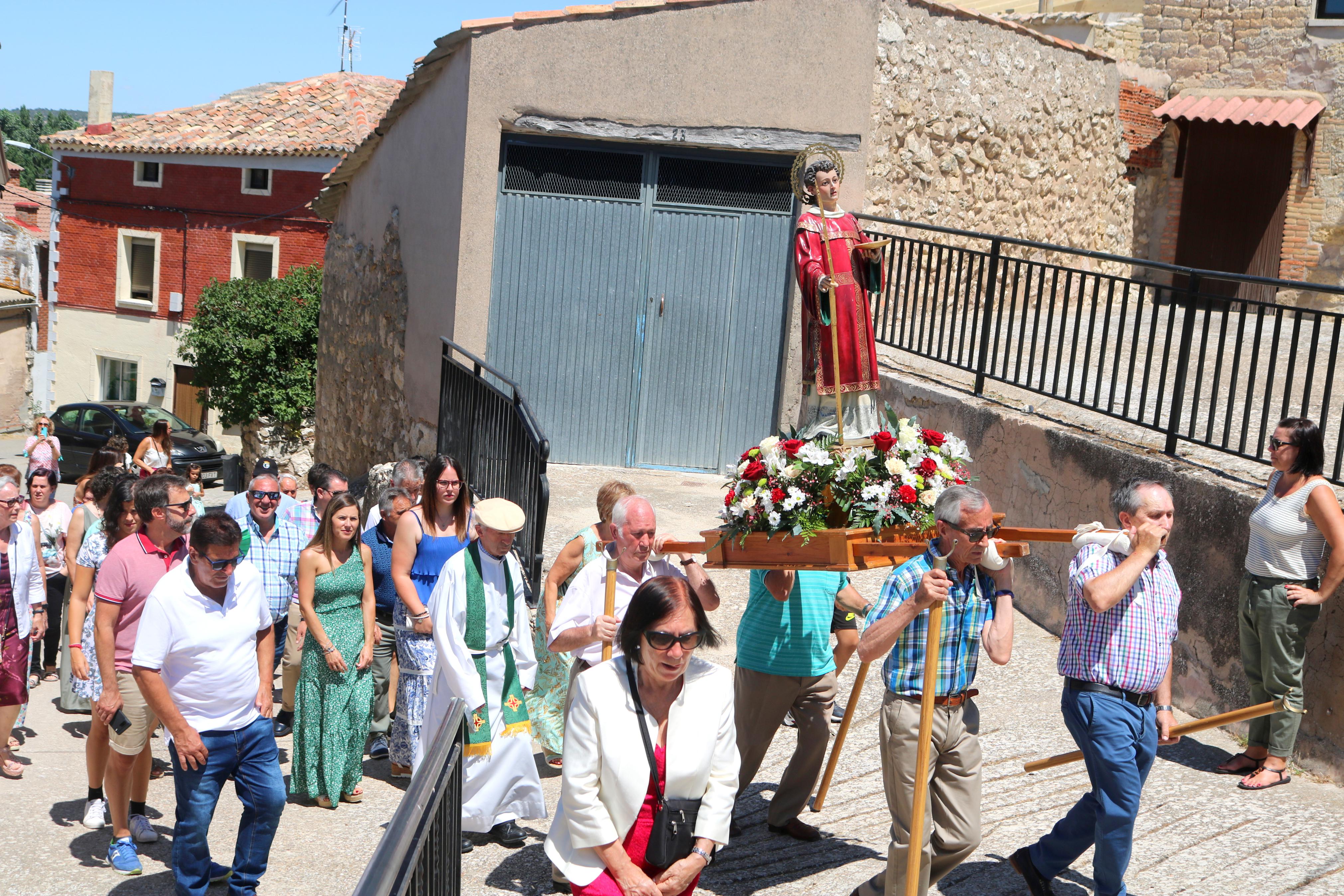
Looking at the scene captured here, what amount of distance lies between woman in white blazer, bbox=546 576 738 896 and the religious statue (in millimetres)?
3030

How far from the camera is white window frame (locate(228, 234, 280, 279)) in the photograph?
1243 inches

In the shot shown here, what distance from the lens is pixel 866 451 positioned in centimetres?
482

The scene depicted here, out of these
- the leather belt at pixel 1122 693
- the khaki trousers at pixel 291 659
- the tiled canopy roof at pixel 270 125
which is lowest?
the khaki trousers at pixel 291 659

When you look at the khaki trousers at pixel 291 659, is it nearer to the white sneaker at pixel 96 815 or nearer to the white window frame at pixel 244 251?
the white sneaker at pixel 96 815

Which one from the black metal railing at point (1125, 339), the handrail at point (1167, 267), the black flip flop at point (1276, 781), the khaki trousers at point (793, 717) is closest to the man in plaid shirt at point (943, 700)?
the khaki trousers at point (793, 717)

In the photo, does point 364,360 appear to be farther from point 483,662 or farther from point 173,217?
point 173,217

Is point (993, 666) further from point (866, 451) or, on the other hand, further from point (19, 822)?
point (19, 822)

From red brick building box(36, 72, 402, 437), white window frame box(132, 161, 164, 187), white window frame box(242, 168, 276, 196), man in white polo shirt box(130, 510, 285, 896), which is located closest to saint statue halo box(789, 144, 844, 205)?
man in white polo shirt box(130, 510, 285, 896)

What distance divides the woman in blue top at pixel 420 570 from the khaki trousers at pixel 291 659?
3.21 feet

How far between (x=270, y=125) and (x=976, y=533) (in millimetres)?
30851

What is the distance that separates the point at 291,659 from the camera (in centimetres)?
761

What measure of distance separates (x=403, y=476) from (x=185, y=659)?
9.44 ft

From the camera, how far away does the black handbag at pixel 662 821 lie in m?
3.64

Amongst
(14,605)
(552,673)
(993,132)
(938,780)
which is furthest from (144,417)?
(938,780)
